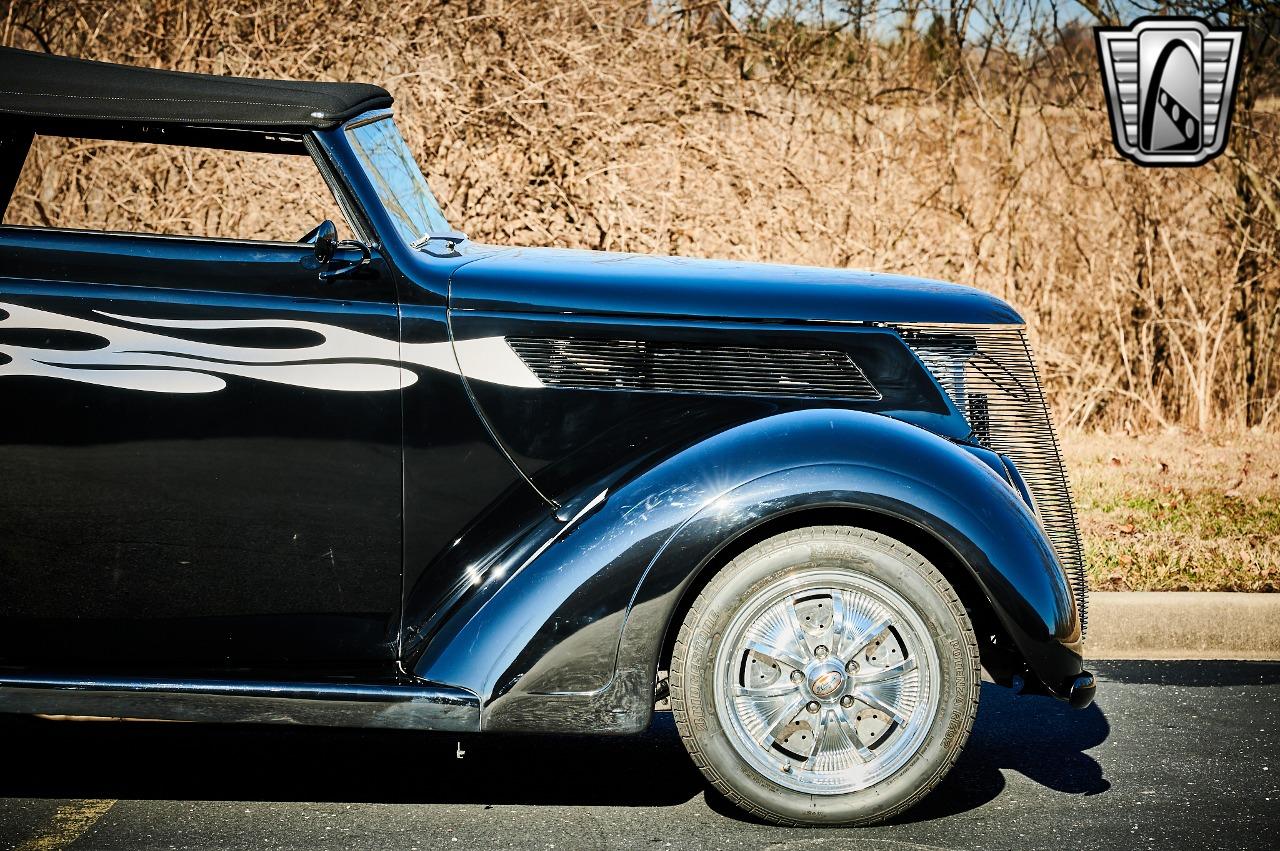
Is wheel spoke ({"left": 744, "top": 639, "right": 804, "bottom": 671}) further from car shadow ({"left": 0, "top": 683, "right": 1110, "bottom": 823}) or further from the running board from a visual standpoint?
the running board

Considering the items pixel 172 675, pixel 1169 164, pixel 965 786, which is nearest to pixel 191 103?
pixel 172 675

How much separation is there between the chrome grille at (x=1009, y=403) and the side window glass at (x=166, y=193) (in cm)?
355

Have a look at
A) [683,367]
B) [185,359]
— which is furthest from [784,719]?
[185,359]

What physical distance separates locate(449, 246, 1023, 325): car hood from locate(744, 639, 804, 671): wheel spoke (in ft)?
2.76

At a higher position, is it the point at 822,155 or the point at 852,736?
the point at 822,155

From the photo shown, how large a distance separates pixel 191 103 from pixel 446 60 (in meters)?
5.28

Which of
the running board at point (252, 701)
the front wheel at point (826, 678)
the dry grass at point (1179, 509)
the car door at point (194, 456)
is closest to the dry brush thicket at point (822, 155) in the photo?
the dry grass at point (1179, 509)

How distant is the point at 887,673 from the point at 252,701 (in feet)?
5.14

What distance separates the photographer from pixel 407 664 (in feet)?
10.8

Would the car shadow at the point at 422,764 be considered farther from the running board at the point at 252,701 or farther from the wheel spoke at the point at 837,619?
the wheel spoke at the point at 837,619

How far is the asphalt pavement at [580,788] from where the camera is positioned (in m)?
3.29

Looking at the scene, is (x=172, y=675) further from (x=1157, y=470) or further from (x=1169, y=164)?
(x=1169, y=164)

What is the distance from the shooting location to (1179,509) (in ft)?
21.9

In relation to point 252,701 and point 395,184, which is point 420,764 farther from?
point 395,184
